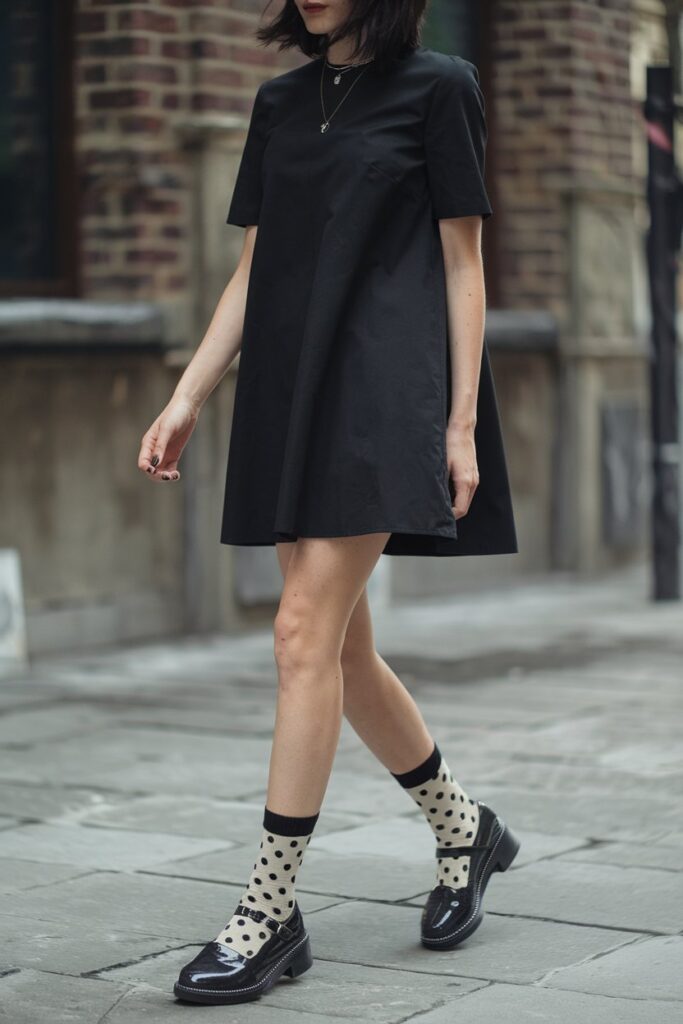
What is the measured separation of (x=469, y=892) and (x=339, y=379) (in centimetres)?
105

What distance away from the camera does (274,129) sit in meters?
3.83

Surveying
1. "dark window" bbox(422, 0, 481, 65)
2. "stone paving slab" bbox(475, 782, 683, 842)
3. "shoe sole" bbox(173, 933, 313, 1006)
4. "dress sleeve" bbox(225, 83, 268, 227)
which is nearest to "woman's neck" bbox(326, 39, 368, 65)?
"dress sleeve" bbox(225, 83, 268, 227)

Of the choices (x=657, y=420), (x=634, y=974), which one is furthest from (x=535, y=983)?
(x=657, y=420)

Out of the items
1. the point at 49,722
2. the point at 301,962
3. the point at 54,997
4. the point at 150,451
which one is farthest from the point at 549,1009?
the point at 49,722

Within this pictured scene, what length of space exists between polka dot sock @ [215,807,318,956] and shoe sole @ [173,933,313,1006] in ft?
0.20

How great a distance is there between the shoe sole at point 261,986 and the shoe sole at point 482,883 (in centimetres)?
28

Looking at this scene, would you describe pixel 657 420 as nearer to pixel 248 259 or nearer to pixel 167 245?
pixel 167 245

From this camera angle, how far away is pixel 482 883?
407 cm

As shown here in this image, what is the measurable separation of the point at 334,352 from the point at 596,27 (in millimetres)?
8145

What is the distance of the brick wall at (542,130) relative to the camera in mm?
11172

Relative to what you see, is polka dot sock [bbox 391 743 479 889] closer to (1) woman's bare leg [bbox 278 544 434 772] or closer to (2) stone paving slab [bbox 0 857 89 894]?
(1) woman's bare leg [bbox 278 544 434 772]

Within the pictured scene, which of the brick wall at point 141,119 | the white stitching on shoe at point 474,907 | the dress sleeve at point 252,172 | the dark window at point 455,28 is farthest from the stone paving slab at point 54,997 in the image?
the dark window at point 455,28

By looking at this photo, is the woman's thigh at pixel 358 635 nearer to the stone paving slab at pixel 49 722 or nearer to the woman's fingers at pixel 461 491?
the woman's fingers at pixel 461 491

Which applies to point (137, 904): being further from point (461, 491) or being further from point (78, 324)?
point (78, 324)
